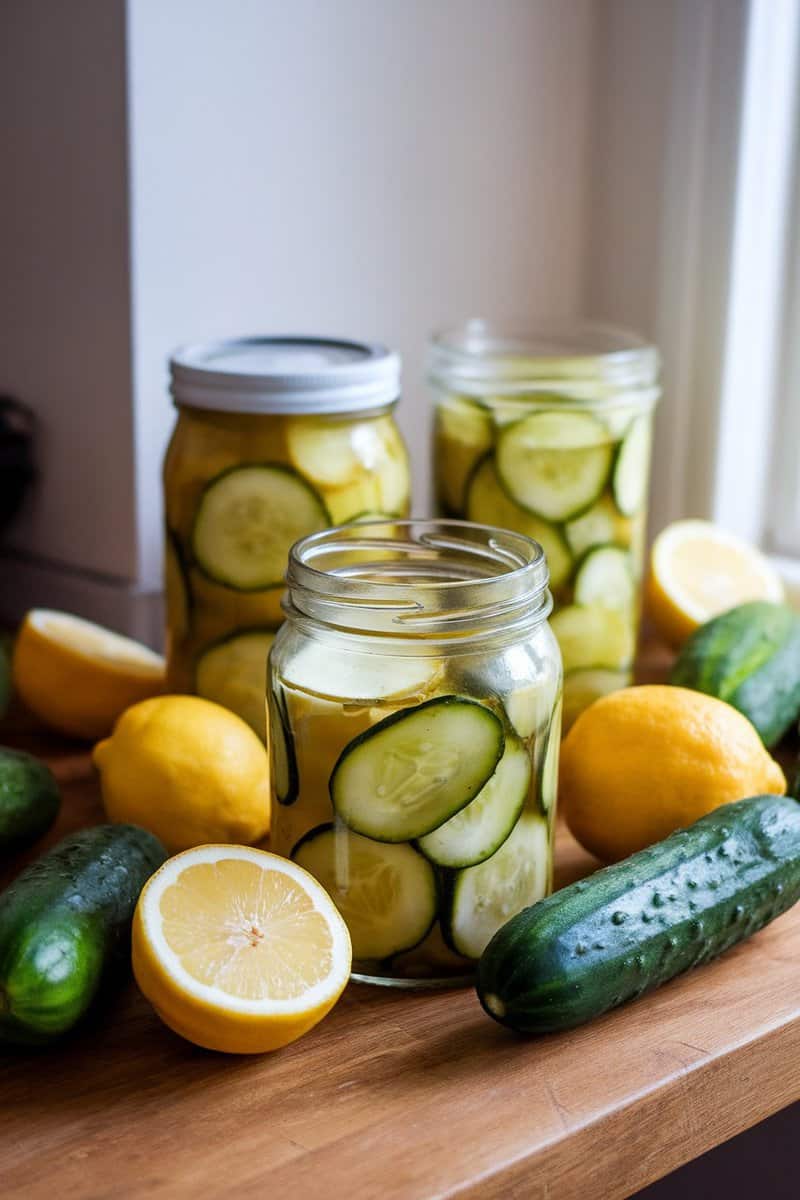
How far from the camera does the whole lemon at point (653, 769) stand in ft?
2.60

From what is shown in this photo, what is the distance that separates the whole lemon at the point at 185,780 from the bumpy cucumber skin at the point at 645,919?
0.23m

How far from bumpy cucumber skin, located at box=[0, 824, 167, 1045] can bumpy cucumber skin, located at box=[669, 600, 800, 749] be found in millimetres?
432

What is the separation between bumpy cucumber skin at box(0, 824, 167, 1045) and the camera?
60 cm

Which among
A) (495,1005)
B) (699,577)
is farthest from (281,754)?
(699,577)

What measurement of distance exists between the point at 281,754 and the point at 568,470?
355mm

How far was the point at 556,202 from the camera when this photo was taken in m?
1.31

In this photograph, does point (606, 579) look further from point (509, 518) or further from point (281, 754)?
point (281, 754)

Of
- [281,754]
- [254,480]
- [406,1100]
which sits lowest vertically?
[406,1100]

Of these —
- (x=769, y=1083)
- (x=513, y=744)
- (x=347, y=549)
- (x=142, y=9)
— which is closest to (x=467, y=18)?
(x=142, y=9)

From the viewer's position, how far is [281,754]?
71 cm

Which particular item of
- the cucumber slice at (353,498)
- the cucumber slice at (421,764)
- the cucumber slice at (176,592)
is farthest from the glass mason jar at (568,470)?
the cucumber slice at (421,764)

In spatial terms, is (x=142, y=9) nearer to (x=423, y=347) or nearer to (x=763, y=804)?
(x=423, y=347)

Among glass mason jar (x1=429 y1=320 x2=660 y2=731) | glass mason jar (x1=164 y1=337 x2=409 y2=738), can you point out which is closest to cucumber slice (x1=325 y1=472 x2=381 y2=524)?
glass mason jar (x1=164 y1=337 x2=409 y2=738)

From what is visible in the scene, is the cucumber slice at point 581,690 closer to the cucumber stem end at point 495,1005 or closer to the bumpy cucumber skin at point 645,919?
the bumpy cucumber skin at point 645,919
